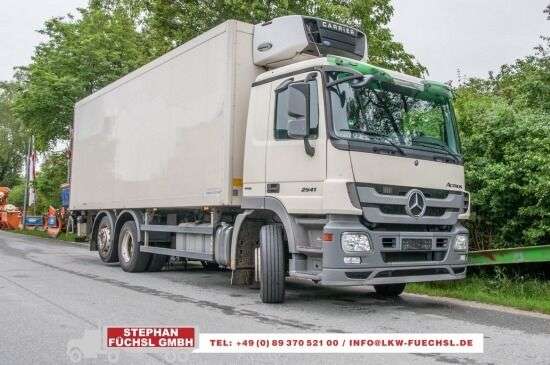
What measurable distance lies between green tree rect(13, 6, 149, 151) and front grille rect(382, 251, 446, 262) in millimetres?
17909

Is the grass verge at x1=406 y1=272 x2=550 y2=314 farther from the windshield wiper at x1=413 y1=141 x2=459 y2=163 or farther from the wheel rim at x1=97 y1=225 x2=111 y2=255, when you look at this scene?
the wheel rim at x1=97 y1=225 x2=111 y2=255

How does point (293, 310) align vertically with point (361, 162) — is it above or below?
below

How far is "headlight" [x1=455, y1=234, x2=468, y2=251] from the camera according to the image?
7.88 m

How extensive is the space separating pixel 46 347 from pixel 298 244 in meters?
3.11

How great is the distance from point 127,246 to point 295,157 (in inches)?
236

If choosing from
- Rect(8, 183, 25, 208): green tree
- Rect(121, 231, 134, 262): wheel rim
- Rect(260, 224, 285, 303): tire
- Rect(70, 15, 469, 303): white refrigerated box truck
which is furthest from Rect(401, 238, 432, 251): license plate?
Rect(8, 183, 25, 208): green tree

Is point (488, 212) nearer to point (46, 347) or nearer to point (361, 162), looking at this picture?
point (361, 162)

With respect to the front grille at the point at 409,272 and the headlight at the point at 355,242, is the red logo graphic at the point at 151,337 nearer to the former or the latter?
the headlight at the point at 355,242

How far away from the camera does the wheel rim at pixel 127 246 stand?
12125 millimetres

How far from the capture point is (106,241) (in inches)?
519

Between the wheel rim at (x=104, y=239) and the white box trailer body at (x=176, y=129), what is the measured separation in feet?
1.79

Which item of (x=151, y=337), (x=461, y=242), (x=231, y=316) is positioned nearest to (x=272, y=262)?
(x=231, y=316)

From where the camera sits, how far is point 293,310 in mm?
7543

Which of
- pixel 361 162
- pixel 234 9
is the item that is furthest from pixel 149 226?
pixel 234 9
